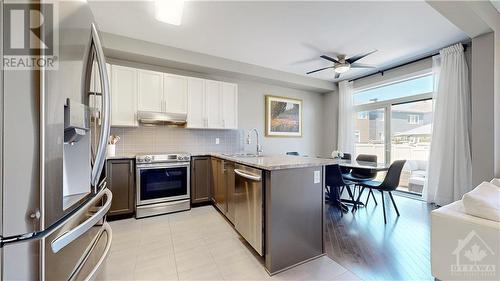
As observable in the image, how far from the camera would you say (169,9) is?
2137mm

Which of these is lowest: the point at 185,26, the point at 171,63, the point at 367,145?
the point at 367,145

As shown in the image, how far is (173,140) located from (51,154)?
3267 mm

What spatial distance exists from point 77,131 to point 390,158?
538cm

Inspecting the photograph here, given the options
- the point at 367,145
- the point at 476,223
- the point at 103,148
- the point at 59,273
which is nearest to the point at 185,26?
the point at 103,148

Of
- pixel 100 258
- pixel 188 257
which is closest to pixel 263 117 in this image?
pixel 188 257

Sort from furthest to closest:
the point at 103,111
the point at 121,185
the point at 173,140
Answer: the point at 173,140 → the point at 121,185 → the point at 103,111

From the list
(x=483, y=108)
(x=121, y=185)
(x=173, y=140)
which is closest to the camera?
(x=483, y=108)

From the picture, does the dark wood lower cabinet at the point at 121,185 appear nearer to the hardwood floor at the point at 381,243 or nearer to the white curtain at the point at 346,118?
the hardwood floor at the point at 381,243

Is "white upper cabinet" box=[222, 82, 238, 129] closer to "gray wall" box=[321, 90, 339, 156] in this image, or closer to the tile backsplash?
the tile backsplash

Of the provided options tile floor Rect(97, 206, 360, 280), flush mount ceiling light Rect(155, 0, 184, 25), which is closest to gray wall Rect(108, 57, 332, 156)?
tile floor Rect(97, 206, 360, 280)

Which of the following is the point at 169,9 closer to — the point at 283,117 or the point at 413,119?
the point at 283,117

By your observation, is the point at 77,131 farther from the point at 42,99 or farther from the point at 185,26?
the point at 185,26

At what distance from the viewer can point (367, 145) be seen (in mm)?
4926

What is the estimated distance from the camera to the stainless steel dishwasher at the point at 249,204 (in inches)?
73.4
